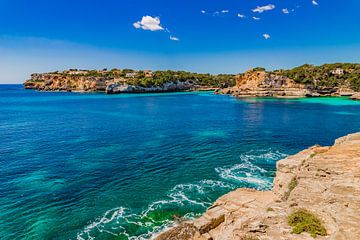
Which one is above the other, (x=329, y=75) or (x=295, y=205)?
(x=329, y=75)

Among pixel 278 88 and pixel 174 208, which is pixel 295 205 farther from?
pixel 278 88

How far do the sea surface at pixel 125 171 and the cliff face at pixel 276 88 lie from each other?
3405 inches

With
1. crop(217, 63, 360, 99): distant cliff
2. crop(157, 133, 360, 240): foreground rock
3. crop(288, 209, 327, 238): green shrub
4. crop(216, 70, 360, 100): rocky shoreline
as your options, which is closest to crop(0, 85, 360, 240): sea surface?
crop(157, 133, 360, 240): foreground rock

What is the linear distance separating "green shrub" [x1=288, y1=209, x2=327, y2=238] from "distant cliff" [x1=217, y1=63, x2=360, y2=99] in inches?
5468

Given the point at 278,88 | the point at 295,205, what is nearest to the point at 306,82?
the point at 278,88

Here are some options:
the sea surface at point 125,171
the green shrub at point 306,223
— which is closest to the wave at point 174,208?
the sea surface at point 125,171

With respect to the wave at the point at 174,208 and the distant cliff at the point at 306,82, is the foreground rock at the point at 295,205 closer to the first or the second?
the wave at the point at 174,208

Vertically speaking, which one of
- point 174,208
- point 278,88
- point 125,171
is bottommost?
point 174,208

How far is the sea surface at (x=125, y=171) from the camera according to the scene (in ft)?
69.5

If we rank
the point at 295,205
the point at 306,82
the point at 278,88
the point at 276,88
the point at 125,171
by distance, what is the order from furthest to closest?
the point at 276,88, the point at 278,88, the point at 306,82, the point at 125,171, the point at 295,205

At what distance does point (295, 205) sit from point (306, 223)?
221 centimetres

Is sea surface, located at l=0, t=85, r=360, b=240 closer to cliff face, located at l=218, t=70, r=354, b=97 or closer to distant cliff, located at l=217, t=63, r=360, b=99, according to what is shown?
cliff face, located at l=218, t=70, r=354, b=97

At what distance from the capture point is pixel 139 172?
3095 cm

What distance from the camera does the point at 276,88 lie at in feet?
481
